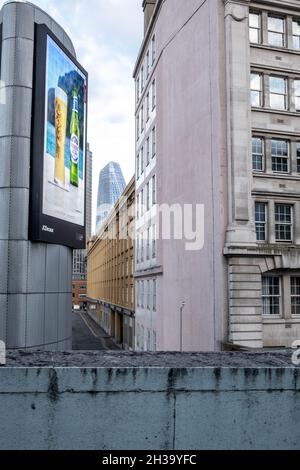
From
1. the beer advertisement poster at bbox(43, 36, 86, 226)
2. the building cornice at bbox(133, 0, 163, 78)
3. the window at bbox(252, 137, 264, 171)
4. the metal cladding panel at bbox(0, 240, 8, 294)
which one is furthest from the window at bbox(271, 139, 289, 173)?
the building cornice at bbox(133, 0, 163, 78)

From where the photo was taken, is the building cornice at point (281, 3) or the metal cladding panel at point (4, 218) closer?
the metal cladding panel at point (4, 218)

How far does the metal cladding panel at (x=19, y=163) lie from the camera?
19000 mm

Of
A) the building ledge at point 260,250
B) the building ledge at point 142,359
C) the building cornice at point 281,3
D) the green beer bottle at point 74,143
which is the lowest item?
the building ledge at point 142,359

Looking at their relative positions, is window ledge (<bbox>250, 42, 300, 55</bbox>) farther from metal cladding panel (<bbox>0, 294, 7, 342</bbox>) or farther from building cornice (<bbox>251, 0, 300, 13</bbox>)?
metal cladding panel (<bbox>0, 294, 7, 342</bbox>)

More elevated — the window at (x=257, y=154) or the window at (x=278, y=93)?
the window at (x=278, y=93)

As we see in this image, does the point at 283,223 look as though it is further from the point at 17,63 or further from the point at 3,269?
the point at 17,63

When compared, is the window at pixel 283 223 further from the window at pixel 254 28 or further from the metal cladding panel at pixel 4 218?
the metal cladding panel at pixel 4 218

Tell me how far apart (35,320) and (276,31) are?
22.8 meters

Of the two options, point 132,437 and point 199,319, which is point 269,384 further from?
point 199,319

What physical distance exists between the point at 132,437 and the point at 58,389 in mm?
1242

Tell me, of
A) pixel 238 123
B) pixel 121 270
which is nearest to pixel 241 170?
pixel 238 123

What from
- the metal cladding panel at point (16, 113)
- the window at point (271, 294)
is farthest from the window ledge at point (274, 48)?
the metal cladding panel at point (16, 113)

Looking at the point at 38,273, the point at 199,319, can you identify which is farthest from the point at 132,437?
the point at 199,319

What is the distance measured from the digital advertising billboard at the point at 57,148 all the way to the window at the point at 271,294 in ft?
37.0
